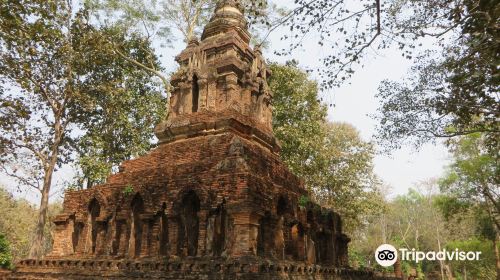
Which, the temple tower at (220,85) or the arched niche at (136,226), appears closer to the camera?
the arched niche at (136,226)

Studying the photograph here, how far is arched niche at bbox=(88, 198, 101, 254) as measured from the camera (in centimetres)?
999

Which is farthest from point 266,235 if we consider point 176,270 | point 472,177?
point 472,177

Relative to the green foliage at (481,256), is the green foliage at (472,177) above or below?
above

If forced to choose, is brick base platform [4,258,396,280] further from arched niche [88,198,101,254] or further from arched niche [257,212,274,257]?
arched niche [88,198,101,254]

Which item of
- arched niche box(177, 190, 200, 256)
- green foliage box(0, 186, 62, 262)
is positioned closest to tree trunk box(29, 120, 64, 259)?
arched niche box(177, 190, 200, 256)

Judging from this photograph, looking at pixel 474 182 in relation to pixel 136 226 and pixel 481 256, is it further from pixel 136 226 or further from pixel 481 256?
pixel 136 226

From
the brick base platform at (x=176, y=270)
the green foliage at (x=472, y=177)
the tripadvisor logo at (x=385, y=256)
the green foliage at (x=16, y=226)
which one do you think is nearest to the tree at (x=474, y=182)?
the green foliage at (x=472, y=177)

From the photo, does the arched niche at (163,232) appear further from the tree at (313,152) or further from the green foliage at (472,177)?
the green foliage at (472,177)

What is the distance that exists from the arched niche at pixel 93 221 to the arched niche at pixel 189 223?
109 inches

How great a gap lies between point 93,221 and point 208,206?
3943 millimetres

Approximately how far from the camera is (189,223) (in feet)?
28.4

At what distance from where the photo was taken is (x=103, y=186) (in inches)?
400

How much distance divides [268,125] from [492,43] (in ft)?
20.4

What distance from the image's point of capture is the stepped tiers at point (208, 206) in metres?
7.59
